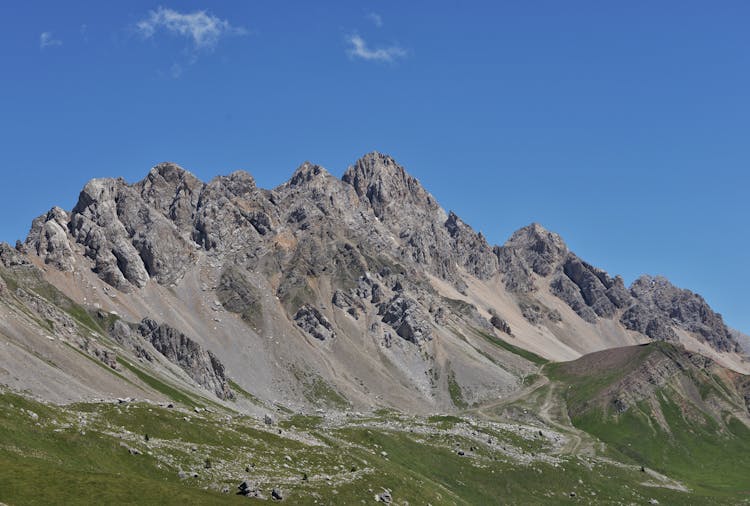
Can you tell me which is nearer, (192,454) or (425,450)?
(192,454)

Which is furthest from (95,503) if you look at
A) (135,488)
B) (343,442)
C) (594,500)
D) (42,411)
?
(594,500)

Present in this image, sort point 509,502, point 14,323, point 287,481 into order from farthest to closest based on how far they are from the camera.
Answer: point 14,323 → point 509,502 → point 287,481

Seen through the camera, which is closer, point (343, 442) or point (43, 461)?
point (43, 461)

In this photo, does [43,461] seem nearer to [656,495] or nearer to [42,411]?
[42,411]

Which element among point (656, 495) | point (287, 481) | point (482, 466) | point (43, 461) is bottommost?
point (43, 461)

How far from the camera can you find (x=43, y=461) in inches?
3162

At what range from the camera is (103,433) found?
96.1m

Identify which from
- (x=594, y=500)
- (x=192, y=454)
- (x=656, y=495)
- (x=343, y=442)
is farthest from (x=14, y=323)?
(x=656, y=495)

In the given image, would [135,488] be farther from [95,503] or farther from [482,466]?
[482,466]

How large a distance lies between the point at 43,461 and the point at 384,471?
182ft

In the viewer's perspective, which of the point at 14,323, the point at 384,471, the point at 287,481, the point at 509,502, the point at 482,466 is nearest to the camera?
the point at 287,481

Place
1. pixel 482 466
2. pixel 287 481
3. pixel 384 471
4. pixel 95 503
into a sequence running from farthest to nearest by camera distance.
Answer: pixel 482 466
pixel 384 471
pixel 287 481
pixel 95 503

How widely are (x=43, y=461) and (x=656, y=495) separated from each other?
133 metres

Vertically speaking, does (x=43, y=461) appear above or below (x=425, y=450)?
below
